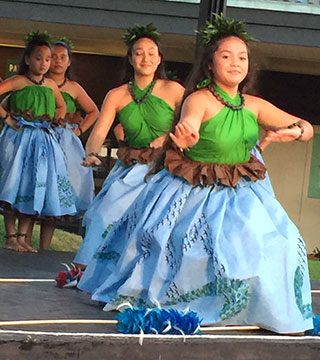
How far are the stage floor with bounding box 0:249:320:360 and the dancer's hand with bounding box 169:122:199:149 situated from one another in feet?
2.31

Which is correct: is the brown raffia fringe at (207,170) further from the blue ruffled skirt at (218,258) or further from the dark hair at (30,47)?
the dark hair at (30,47)

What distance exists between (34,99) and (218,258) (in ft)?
11.3

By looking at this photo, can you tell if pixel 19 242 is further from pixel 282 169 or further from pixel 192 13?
pixel 282 169

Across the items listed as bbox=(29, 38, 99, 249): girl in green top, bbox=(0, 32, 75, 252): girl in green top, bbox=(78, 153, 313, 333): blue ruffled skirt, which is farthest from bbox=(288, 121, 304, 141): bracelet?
bbox=(29, 38, 99, 249): girl in green top

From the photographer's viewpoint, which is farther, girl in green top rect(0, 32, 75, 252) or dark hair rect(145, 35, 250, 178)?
girl in green top rect(0, 32, 75, 252)

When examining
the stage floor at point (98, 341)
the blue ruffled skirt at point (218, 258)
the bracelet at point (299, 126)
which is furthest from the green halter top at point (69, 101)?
the bracelet at point (299, 126)

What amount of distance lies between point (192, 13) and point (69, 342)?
6.34m

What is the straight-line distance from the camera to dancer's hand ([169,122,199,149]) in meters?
3.95

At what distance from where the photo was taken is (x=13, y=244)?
7.00m

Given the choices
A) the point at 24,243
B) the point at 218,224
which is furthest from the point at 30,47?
the point at 218,224

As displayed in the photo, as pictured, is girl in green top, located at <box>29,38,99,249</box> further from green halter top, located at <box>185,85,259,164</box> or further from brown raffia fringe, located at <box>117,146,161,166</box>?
green halter top, located at <box>185,85,259,164</box>

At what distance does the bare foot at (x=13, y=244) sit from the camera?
22.7 ft

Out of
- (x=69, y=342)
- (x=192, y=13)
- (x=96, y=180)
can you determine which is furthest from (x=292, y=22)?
(x=69, y=342)

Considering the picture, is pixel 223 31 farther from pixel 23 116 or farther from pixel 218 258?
pixel 23 116
